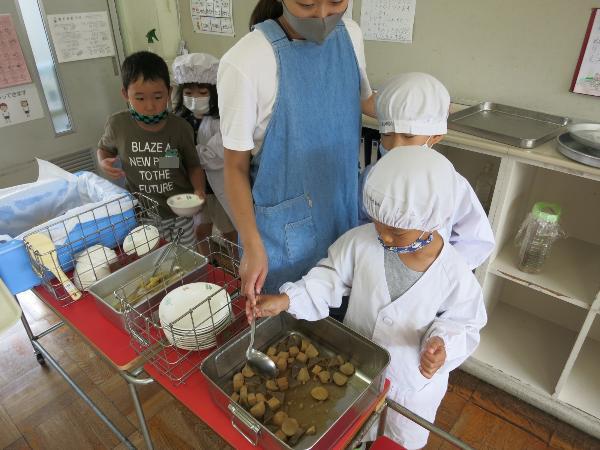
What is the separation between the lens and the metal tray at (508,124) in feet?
4.79

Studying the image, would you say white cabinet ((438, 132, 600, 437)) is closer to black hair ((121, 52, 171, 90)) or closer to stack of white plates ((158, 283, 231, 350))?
stack of white plates ((158, 283, 231, 350))

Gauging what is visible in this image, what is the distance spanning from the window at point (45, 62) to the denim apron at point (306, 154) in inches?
89.0

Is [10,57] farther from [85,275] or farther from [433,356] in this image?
[433,356]

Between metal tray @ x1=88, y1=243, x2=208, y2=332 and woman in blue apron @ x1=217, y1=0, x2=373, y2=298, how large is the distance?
0.81ft

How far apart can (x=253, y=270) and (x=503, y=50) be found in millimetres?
1380

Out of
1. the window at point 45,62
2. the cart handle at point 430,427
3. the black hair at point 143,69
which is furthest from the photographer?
the window at point 45,62

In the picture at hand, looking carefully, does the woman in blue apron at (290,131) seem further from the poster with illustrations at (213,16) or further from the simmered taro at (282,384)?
the poster with illustrations at (213,16)

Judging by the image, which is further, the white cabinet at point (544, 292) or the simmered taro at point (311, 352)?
the white cabinet at point (544, 292)

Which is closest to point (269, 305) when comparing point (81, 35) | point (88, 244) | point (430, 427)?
point (430, 427)

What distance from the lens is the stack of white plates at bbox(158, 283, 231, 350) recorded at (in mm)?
992

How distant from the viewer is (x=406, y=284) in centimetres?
104

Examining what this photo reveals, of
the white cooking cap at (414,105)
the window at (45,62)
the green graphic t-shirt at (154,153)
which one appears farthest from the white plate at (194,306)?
the window at (45,62)

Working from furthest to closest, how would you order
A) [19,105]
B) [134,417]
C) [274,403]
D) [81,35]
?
[81,35]
[19,105]
[134,417]
[274,403]

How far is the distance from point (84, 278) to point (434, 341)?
3.11 ft
